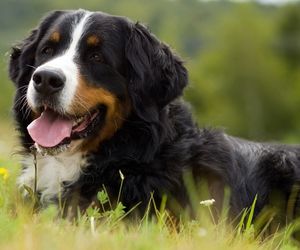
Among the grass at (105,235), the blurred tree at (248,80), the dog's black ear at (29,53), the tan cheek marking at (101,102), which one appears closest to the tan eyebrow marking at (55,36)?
the dog's black ear at (29,53)

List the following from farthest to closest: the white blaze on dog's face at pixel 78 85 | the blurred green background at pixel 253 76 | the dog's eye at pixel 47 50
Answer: the blurred green background at pixel 253 76 → the dog's eye at pixel 47 50 → the white blaze on dog's face at pixel 78 85

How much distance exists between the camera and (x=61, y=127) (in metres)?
5.50

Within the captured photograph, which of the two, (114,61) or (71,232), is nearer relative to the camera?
(71,232)

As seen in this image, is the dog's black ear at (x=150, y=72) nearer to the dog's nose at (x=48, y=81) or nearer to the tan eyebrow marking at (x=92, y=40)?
the tan eyebrow marking at (x=92, y=40)

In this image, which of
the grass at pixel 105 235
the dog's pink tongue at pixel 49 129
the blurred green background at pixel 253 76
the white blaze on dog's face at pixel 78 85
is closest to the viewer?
the grass at pixel 105 235

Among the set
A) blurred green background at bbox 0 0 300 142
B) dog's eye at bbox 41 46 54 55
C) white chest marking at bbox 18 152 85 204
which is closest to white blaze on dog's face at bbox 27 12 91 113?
dog's eye at bbox 41 46 54 55

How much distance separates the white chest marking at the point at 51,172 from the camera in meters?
5.68

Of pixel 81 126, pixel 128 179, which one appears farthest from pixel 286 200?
pixel 81 126

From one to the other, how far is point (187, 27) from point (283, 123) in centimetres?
6743

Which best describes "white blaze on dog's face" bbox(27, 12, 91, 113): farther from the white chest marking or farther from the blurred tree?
the blurred tree

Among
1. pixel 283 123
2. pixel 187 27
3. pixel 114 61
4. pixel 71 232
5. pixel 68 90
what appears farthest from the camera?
pixel 187 27

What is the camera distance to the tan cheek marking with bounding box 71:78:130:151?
5.36m

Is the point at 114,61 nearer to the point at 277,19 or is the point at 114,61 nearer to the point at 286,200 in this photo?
the point at 286,200

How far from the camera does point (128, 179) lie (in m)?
5.49
